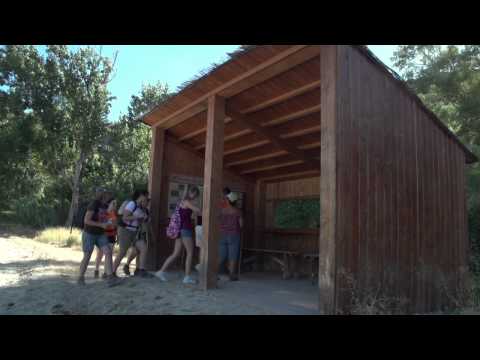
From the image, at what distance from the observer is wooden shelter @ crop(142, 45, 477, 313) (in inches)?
195

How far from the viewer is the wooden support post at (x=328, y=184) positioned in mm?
4633

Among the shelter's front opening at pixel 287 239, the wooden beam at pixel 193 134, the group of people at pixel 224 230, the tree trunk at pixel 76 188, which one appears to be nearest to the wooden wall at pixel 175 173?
the wooden beam at pixel 193 134

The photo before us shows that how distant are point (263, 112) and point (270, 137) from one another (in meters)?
0.79

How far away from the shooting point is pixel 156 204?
918cm

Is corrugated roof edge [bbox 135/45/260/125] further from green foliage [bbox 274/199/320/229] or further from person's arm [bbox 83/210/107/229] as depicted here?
green foliage [bbox 274/199/320/229]

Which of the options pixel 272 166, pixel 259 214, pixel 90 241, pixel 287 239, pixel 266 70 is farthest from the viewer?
pixel 259 214

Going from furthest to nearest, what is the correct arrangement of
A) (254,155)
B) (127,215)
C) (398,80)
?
(254,155) < (127,215) < (398,80)

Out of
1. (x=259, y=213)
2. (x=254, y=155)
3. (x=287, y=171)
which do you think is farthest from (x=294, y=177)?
(x=259, y=213)

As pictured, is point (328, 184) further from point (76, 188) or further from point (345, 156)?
point (76, 188)

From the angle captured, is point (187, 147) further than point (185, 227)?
Yes

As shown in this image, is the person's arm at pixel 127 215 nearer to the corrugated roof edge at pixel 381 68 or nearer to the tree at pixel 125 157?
the corrugated roof edge at pixel 381 68

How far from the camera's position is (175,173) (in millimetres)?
9828
